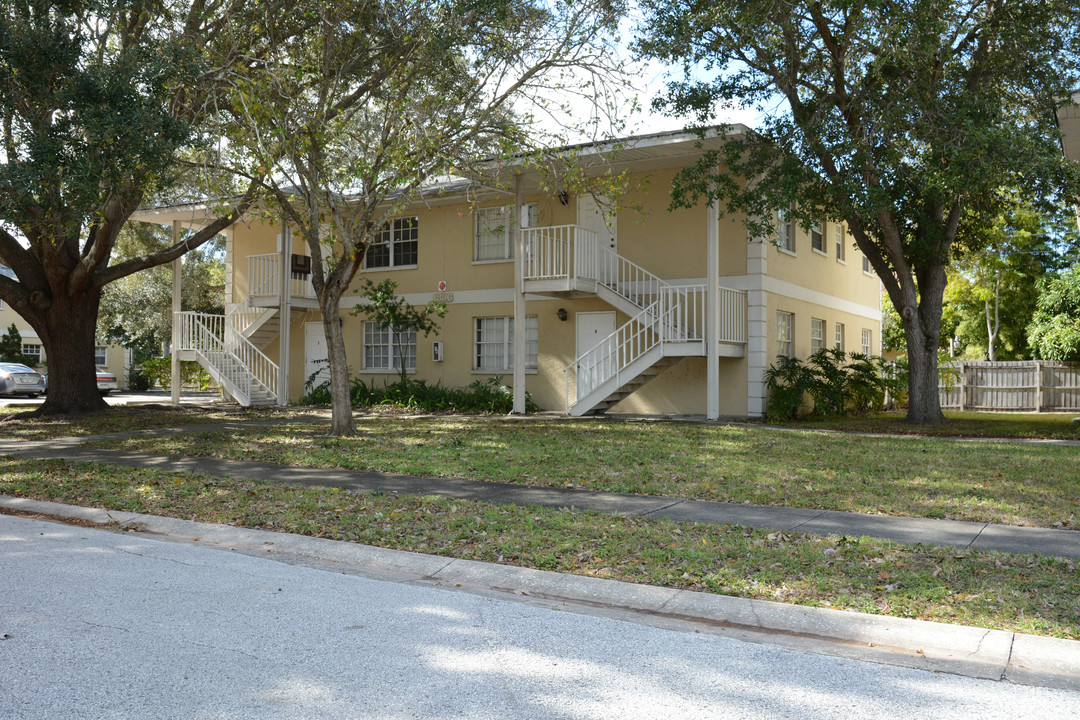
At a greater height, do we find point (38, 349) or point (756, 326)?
point (38, 349)

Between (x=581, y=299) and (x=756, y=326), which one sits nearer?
(x=756, y=326)

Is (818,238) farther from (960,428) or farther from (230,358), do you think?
(230,358)

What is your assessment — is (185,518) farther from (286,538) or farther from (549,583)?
(549,583)

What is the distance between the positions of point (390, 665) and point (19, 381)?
100 feet

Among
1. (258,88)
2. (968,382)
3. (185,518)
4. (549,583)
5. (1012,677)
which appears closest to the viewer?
(1012,677)

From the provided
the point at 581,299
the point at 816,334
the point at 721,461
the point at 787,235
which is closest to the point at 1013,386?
the point at 816,334

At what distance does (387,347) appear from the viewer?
932 inches

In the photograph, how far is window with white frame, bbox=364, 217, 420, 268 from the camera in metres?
23.4

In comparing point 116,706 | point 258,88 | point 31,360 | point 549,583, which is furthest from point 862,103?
point 31,360

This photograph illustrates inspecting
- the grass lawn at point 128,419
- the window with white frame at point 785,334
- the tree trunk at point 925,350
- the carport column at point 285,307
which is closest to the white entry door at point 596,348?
the window with white frame at point 785,334

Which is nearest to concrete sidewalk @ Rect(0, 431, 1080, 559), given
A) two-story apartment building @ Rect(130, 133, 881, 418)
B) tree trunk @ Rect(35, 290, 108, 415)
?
two-story apartment building @ Rect(130, 133, 881, 418)

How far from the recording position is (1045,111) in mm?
15789

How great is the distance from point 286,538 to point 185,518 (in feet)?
4.55

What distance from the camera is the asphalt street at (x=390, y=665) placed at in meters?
3.67
